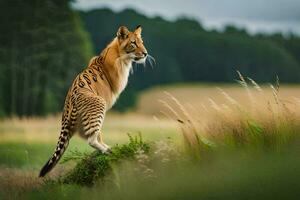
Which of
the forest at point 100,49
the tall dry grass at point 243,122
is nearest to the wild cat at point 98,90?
the tall dry grass at point 243,122

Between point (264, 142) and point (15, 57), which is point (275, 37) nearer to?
point (264, 142)

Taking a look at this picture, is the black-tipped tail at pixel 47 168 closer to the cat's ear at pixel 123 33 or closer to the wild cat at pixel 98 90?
the wild cat at pixel 98 90

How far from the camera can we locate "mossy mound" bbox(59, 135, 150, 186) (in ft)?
29.8

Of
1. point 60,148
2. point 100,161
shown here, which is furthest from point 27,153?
point 100,161

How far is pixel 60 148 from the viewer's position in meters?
9.31

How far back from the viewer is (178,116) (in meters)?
8.76

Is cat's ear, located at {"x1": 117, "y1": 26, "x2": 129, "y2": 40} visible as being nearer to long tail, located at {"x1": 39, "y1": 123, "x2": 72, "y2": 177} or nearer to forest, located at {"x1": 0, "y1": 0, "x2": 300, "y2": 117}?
long tail, located at {"x1": 39, "y1": 123, "x2": 72, "y2": 177}

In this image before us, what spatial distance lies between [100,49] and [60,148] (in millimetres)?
8041

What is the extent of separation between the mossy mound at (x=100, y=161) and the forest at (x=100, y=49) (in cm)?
405

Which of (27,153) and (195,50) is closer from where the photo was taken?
(27,153)

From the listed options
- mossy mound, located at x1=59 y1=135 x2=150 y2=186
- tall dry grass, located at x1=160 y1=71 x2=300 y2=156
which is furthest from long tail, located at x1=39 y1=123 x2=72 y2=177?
tall dry grass, located at x1=160 y1=71 x2=300 y2=156

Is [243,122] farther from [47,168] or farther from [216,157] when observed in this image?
[47,168]

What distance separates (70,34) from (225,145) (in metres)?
10.8

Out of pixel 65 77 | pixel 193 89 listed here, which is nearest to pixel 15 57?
pixel 65 77
